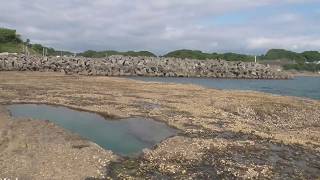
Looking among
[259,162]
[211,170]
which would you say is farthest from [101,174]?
[259,162]

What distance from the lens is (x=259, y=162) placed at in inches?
774

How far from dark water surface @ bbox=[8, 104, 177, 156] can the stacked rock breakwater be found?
54368 mm

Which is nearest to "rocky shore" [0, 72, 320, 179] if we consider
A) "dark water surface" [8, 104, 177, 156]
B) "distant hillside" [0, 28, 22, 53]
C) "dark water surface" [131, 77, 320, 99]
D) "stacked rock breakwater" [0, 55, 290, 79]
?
"dark water surface" [8, 104, 177, 156]

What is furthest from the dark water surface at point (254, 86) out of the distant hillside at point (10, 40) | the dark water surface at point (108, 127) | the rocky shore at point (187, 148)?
the distant hillside at point (10, 40)

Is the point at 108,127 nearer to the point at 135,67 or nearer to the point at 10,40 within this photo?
the point at 135,67

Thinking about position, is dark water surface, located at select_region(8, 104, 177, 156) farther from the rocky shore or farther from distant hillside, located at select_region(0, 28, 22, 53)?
distant hillside, located at select_region(0, 28, 22, 53)

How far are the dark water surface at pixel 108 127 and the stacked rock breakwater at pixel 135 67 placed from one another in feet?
178

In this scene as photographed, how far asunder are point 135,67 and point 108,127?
7513cm

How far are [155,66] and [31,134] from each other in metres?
82.6

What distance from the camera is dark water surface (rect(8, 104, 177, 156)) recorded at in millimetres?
22828

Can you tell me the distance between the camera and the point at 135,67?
102 meters

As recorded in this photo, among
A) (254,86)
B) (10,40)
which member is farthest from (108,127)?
(10,40)

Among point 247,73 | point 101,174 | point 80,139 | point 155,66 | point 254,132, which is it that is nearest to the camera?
point 101,174

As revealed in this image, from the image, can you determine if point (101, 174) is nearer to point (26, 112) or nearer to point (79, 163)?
point (79, 163)
